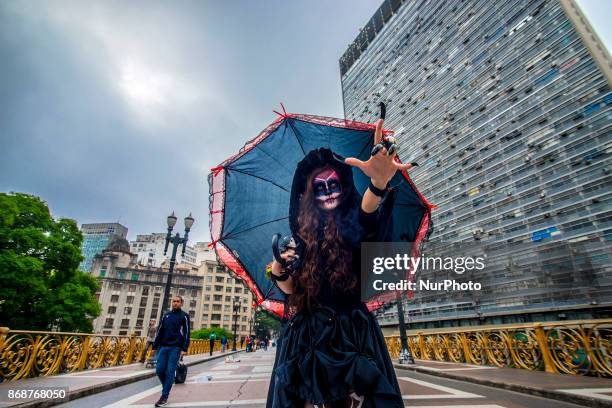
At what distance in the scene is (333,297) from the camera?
1.48 meters

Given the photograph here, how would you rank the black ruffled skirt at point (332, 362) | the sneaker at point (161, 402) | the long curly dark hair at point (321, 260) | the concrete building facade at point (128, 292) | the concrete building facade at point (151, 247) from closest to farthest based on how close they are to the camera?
the black ruffled skirt at point (332, 362)
the long curly dark hair at point (321, 260)
the sneaker at point (161, 402)
the concrete building facade at point (128, 292)
the concrete building facade at point (151, 247)

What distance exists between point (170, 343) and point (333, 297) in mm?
4831

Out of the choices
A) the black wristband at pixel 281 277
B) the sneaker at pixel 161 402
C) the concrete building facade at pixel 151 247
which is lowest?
the sneaker at pixel 161 402

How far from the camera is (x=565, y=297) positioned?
28.9 meters

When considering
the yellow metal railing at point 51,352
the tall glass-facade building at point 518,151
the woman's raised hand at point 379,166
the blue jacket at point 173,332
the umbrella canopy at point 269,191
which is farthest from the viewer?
the tall glass-facade building at point 518,151

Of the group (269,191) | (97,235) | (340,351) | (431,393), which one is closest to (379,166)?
(340,351)

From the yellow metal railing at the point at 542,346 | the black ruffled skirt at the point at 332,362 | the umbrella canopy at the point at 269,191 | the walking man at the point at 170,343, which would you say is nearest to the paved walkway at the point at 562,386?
the yellow metal railing at the point at 542,346

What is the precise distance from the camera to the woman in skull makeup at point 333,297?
1.24 meters

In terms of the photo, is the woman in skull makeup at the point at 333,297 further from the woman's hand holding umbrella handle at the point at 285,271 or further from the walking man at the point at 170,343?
the walking man at the point at 170,343

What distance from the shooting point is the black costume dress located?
4.00 ft

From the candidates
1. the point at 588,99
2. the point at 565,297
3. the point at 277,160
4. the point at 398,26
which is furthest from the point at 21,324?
the point at 398,26

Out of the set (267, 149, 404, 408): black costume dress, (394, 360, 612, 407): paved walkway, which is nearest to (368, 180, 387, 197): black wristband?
(267, 149, 404, 408): black costume dress

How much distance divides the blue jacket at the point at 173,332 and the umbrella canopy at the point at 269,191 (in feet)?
9.99

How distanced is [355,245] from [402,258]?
962 mm
